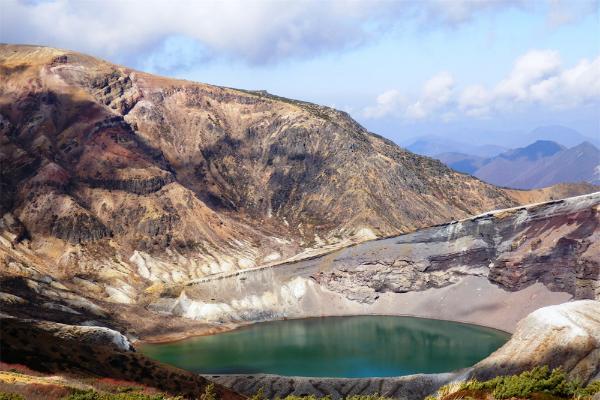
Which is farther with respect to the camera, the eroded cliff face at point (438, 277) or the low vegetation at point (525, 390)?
the eroded cliff face at point (438, 277)

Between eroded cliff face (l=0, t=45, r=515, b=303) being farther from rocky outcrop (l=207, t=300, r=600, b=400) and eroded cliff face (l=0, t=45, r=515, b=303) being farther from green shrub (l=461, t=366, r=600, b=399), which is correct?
green shrub (l=461, t=366, r=600, b=399)

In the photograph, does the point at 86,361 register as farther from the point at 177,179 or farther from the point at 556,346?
the point at 177,179

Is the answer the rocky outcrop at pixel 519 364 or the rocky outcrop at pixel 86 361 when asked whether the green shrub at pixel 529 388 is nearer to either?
the rocky outcrop at pixel 86 361

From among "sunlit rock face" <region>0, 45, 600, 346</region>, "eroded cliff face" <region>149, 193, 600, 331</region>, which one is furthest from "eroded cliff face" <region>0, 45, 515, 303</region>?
"eroded cliff face" <region>149, 193, 600, 331</region>

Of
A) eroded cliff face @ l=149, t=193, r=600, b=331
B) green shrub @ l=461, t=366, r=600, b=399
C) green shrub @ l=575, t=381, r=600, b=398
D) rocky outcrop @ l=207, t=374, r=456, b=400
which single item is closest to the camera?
green shrub @ l=461, t=366, r=600, b=399

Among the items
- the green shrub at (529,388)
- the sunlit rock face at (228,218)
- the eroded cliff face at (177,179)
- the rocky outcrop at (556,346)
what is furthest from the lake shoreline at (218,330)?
the green shrub at (529,388)
